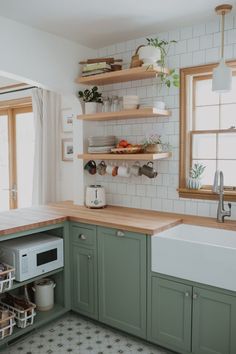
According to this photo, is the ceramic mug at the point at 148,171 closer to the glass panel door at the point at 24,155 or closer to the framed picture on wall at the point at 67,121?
the framed picture on wall at the point at 67,121

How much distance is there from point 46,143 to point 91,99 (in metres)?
1.03

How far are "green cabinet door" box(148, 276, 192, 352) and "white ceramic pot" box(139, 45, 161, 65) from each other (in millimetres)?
1755

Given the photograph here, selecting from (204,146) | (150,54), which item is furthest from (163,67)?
(204,146)

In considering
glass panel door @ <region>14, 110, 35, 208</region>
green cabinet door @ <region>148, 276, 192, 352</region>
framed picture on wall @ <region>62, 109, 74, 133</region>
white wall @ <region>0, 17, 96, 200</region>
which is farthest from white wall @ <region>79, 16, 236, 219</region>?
glass panel door @ <region>14, 110, 35, 208</region>

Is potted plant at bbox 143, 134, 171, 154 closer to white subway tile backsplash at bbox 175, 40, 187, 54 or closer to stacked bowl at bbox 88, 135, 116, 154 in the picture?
stacked bowl at bbox 88, 135, 116, 154

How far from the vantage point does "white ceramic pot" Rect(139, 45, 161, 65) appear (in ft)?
9.52

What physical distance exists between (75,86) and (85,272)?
70.9 inches

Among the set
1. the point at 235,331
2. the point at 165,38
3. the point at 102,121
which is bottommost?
the point at 235,331

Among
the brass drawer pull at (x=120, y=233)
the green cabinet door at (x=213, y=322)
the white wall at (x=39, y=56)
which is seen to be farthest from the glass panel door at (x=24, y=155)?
the green cabinet door at (x=213, y=322)

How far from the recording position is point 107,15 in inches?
107

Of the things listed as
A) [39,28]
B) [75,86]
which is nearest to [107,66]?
[75,86]

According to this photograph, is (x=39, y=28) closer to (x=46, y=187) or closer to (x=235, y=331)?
(x=46, y=187)

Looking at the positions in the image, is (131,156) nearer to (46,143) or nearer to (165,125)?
(165,125)

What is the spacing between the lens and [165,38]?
3.12 metres
